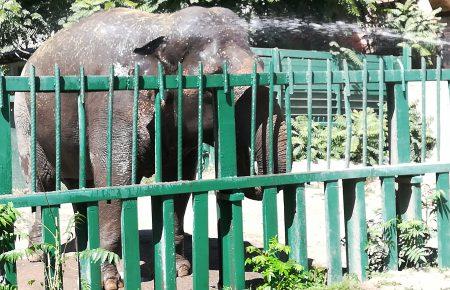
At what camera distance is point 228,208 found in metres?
5.82

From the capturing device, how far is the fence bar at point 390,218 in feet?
21.1

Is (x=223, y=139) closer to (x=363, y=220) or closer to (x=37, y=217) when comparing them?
(x=363, y=220)

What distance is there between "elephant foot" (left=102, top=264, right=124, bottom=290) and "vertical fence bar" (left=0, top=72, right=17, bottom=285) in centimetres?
137

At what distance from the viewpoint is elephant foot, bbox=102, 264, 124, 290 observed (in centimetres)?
627

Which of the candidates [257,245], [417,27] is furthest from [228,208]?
[417,27]

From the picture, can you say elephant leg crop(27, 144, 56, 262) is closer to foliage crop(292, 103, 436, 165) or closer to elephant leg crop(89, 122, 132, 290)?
elephant leg crop(89, 122, 132, 290)

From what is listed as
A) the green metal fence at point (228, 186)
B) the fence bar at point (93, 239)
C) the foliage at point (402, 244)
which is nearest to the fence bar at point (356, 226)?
the green metal fence at point (228, 186)

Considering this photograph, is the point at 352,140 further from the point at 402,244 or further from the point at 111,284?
the point at 111,284

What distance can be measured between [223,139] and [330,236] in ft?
3.91

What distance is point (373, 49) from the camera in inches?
701

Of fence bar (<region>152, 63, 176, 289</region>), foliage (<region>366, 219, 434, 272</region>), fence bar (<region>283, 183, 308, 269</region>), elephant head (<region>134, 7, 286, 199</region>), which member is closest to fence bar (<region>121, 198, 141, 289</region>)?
fence bar (<region>152, 63, 176, 289</region>)

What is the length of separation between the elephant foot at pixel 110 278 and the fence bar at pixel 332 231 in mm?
1671

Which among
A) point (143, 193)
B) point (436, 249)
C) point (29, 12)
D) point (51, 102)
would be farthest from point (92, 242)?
point (29, 12)

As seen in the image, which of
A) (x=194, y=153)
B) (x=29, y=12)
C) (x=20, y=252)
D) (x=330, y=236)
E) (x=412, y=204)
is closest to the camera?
(x=20, y=252)
